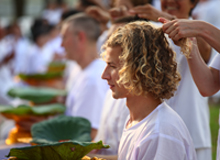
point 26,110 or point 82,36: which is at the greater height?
point 82,36

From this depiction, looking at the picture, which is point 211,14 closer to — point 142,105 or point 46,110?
point 46,110

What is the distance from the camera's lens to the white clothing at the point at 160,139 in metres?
1.55

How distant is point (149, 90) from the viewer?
1647 mm

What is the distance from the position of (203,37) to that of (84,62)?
6.83 ft

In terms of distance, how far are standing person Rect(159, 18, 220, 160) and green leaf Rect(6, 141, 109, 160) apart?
2.19 ft

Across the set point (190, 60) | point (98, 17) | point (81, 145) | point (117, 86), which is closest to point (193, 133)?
point (190, 60)

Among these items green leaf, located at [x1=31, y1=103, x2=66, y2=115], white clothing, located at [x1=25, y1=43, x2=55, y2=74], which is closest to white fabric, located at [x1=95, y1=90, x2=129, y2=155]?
green leaf, located at [x1=31, y1=103, x2=66, y2=115]

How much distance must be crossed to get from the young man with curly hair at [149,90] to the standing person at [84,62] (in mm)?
1503

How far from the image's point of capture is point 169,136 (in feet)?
5.12

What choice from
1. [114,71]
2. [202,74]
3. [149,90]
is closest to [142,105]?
[149,90]

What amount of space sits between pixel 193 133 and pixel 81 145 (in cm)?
98

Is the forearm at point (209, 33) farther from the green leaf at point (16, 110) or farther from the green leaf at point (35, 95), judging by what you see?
the green leaf at point (35, 95)

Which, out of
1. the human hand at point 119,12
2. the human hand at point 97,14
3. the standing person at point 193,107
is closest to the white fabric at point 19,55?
the human hand at point 97,14

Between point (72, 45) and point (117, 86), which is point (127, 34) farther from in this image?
point (72, 45)
